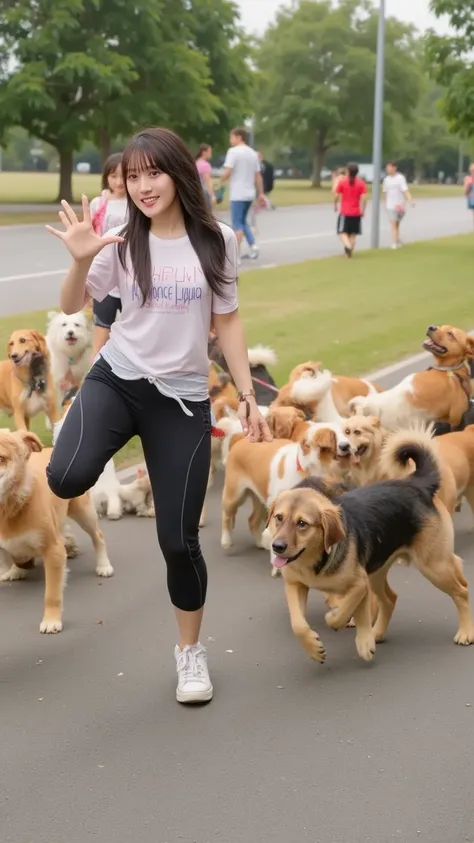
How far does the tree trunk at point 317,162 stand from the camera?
3069 inches

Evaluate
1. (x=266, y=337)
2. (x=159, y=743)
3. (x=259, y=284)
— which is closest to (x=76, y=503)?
(x=159, y=743)

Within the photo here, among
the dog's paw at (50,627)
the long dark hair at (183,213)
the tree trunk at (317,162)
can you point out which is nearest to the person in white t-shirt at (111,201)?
the long dark hair at (183,213)

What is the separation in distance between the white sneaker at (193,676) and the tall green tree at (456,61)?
2292 centimetres

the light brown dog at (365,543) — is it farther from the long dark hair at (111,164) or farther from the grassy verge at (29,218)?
the grassy verge at (29,218)

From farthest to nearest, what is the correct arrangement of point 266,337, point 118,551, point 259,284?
point 259,284, point 266,337, point 118,551

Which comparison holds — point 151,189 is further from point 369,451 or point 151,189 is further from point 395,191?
point 395,191

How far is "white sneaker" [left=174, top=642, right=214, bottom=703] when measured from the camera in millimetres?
4422

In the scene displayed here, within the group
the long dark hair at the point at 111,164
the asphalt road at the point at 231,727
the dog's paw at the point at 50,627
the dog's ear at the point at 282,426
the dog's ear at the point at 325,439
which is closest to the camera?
the asphalt road at the point at 231,727

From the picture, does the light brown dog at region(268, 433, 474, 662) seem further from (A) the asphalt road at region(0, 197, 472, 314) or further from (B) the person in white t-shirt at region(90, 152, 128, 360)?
(A) the asphalt road at region(0, 197, 472, 314)

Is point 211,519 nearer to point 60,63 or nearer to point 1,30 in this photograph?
point 60,63

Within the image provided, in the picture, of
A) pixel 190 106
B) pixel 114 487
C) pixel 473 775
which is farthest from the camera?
pixel 190 106

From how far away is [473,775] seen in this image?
3.88m

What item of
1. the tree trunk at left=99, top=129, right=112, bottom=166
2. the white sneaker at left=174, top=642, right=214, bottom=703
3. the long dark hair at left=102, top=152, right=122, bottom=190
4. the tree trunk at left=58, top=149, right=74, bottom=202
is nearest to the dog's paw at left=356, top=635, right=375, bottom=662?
the white sneaker at left=174, top=642, right=214, bottom=703

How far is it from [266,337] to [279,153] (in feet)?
337
